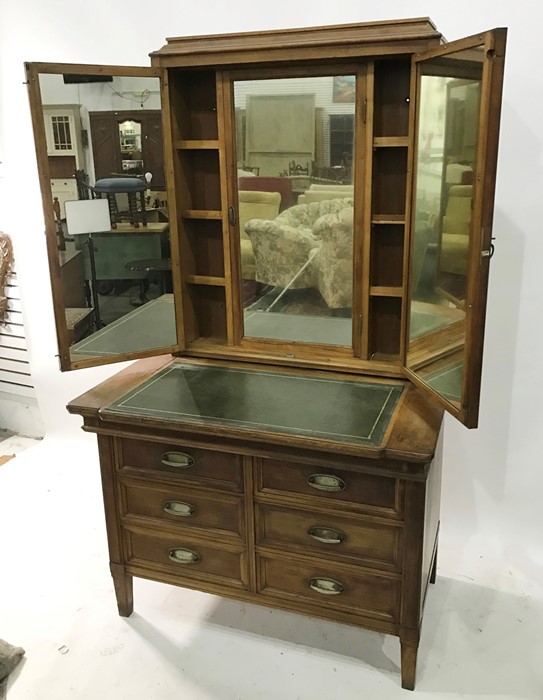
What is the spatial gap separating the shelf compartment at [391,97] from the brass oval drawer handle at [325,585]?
4.32 ft

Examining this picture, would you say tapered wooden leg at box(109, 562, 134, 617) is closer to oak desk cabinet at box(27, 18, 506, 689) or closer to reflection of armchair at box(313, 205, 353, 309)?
oak desk cabinet at box(27, 18, 506, 689)

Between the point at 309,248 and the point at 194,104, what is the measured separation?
615 millimetres

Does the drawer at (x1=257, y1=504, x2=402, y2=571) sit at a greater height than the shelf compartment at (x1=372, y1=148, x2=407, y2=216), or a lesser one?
lesser

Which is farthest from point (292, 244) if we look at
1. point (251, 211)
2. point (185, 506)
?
point (185, 506)

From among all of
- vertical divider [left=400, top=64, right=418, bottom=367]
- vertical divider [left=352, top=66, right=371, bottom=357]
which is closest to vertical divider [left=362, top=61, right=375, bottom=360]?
vertical divider [left=352, top=66, right=371, bottom=357]

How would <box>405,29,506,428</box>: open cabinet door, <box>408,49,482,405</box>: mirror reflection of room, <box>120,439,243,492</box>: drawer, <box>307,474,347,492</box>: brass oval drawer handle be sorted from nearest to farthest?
1. <box>405,29,506,428</box>: open cabinet door
2. <box>408,49,482,405</box>: mirror reflection of room
3. <box>307,474,347,492</box>: brass oval drawer handle
4. <box>120,439,243,492</box>: drawer

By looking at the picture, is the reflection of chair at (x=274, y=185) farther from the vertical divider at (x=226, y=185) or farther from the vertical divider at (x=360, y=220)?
the vertical divider at (x=360, y=220)

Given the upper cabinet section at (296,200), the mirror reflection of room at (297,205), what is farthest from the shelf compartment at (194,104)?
the mirror reflection of room at (297,205)

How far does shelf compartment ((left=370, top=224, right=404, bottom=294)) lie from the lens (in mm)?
2133

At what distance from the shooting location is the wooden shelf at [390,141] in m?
1.98

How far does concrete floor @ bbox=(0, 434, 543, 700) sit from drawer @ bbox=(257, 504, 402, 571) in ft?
1.40

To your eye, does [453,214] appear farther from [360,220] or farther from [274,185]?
[274,185]

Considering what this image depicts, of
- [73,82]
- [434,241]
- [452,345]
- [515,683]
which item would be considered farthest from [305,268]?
[515,683]

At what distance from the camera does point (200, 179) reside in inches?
91.1
